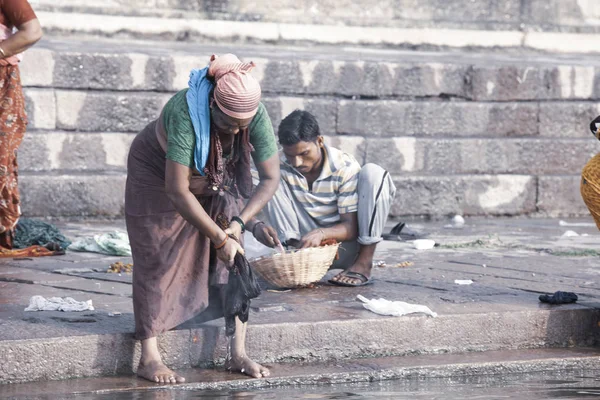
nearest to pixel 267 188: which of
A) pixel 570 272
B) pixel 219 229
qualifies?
pixel 219 229

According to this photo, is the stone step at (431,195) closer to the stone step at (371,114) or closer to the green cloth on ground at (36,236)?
the stone step at (371,114)

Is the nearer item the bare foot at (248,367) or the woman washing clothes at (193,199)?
the woman washing clothes at (193,199)

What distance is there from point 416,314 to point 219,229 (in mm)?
1204

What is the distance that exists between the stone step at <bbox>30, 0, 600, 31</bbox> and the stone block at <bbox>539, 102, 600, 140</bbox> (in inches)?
62.7

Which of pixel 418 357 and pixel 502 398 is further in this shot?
pixel 418 357

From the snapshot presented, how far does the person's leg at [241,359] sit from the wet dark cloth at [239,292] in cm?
3

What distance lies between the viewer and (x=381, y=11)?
11148 mm

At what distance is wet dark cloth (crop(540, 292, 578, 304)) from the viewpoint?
18.2 ft

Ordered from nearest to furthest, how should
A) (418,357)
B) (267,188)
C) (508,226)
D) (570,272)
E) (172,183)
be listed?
(172,183) < (267,188) < (418,357) < (570,272) < (508,226)

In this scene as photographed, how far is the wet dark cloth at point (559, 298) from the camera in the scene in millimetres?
5562

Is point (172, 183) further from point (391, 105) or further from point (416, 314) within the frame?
point (391, 105)

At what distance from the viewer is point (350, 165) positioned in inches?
240

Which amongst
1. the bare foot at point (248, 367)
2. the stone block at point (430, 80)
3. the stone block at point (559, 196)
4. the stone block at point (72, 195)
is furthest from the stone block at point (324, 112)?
the bare foot at point (248, 367)

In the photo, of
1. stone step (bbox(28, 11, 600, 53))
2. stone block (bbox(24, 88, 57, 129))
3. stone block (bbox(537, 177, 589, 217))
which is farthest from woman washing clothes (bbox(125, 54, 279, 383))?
stone block (bbox(537, 177, 589, 217))
